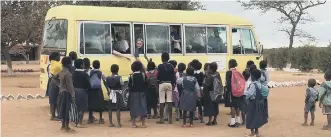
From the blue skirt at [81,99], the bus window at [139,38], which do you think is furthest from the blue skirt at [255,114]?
the bus window at [139,38]

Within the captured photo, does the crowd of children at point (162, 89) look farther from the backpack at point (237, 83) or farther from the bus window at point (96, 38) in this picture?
the bus window at point (96, 38)

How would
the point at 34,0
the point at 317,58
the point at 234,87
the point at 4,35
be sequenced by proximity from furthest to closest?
the point at 317,58, the point at 34,0, the point at 4,35, the point at 234,87

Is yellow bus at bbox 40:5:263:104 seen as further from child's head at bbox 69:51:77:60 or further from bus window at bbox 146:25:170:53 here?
child's head at bbox 69:51:77:60

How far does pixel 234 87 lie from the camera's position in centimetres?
953

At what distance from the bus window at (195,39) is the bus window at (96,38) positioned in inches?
90.9

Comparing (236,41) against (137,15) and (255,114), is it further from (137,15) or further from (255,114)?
(255,114)

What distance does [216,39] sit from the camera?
13008mm

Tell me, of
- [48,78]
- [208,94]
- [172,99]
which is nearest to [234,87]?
[208,94]

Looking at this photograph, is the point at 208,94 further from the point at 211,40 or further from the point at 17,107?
the point at 17,107

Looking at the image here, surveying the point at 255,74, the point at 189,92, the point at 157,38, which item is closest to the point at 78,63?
the point at 189,92

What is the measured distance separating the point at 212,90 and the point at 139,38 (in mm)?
3097

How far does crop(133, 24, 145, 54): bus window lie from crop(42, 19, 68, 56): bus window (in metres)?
1.85

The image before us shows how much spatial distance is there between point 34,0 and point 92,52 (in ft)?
58.4

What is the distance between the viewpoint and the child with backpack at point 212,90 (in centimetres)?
955
